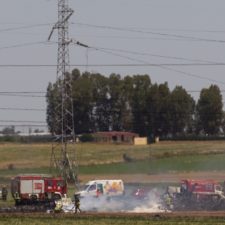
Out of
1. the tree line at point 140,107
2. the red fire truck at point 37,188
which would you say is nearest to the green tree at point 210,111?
the tree line at point 140,107

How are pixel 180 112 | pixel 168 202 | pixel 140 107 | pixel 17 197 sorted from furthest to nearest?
pixel 140 107
pixel 180 112
pixel 17 197
pixel 168 202

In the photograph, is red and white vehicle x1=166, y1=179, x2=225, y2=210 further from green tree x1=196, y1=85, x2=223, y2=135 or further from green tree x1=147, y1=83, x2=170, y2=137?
green tree x1=147, y1=83, x2=170, y2=137

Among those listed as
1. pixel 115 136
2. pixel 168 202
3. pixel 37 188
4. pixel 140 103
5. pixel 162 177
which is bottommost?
pixel 168 202

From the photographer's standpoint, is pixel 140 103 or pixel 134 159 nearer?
pixel 134 159

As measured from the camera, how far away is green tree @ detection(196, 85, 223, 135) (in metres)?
97.1

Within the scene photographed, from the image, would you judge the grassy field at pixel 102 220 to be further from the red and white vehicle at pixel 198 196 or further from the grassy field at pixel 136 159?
the grassy field at pixel 136 159

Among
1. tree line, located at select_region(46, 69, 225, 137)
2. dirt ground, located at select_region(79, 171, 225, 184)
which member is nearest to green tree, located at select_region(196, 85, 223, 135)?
tree line, located at select_region(46, 69, 225, 137)

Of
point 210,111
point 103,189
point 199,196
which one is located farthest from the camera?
point 210,111

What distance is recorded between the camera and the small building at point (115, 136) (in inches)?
5093

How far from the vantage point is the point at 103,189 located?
6347cm

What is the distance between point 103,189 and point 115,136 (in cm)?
7369

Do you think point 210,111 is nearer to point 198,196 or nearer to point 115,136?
point 115,136

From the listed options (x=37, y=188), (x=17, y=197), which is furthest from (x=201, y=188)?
(x=37, y=188)

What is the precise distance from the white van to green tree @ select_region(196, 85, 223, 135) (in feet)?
108
